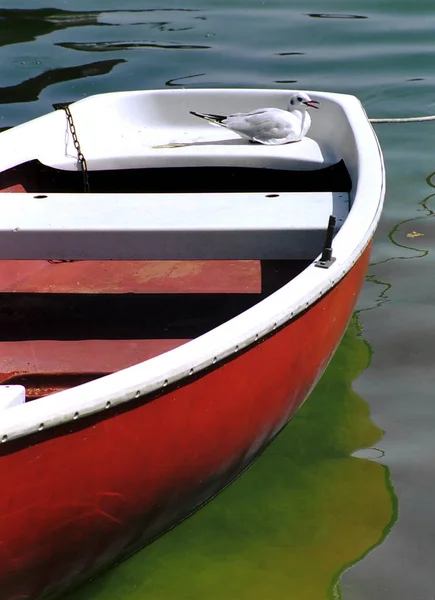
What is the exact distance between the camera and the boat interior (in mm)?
3607

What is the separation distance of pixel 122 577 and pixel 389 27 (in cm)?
730

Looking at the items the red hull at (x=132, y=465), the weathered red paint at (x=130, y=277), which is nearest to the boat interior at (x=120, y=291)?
the weathered red paint at (x=130, y=277)

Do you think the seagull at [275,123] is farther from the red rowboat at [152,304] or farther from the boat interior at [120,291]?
the boat interior at [120,291]

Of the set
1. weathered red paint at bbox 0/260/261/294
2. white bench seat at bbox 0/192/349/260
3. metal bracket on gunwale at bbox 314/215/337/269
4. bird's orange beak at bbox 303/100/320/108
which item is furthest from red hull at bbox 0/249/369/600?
bird's orange beak at bbox 303/100/320/108

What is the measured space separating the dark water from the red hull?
A: 281mm

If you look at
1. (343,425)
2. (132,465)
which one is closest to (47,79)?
(343,425)

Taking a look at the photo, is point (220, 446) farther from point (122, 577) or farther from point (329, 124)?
point (329, 124)

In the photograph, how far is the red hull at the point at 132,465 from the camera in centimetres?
232

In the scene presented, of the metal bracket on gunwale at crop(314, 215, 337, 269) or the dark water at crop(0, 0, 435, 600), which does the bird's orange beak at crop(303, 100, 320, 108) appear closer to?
the dark water at crop(0, 0, 435, 600)

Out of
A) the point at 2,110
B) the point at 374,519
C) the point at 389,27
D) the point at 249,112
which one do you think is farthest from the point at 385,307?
the point at 389,27

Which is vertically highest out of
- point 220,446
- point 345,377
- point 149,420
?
point 149,420

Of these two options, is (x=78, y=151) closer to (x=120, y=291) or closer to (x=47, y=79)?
(x=120, y=291)

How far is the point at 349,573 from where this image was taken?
10.1ft

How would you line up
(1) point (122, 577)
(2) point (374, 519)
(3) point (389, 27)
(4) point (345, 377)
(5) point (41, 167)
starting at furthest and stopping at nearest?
(3) point (389, 27), (5) point (41, 167), (4) point (345, 377), (2) point (374, 519), (1) point (122, 577)
